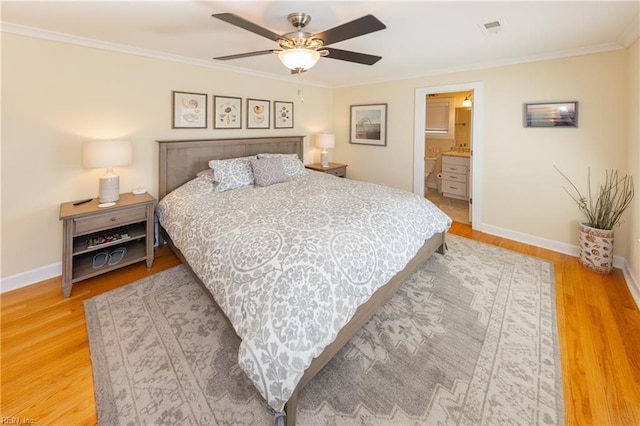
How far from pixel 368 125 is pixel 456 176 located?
83.3 inches

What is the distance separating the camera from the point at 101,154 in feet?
8.66

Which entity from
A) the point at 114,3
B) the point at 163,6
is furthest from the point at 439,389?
the point at 114,3

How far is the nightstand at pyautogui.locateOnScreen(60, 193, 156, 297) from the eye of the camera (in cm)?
245

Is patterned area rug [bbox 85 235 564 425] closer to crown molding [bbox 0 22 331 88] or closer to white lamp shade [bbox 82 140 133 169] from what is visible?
white lamp shade [bbox 82 140 133 169]

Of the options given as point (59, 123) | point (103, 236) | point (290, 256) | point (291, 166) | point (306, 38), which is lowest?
point (103, 236)

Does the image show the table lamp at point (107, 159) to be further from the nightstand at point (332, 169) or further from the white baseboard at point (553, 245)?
the white baseboard at point (553, 245)

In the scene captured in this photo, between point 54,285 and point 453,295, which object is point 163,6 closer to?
point 54,285

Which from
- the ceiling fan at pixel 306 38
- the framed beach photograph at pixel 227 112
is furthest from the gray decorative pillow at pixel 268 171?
the ceiling fan at pixel 306 38

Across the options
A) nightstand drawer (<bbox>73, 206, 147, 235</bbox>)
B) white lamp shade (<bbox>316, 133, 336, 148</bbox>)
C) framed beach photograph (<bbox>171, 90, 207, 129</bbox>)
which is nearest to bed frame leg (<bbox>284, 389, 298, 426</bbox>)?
nightstand drawer (<bbox>73, 206, 147, 235</bbox>)

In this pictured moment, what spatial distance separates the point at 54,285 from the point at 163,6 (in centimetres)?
265

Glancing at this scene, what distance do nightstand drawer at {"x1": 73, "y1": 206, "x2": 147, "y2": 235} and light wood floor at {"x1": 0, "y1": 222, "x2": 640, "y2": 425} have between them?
0.54m

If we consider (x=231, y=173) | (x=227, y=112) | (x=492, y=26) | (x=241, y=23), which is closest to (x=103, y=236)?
(x=231, y=173)

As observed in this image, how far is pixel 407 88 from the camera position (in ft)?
14.7

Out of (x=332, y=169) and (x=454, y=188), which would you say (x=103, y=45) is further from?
(x=454, y=188)
